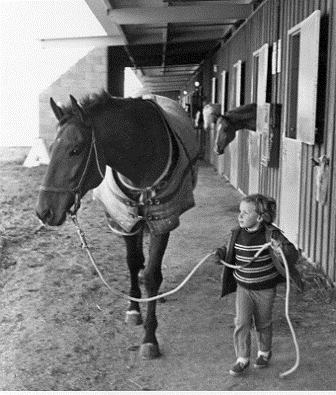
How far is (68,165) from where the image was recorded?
2285 mm

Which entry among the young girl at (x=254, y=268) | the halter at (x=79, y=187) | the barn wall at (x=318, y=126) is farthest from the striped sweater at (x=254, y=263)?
the barn wall at (x=318, y=126)

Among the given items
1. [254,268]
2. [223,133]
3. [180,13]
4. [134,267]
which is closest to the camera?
[254,268]

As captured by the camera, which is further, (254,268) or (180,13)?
(180,13)

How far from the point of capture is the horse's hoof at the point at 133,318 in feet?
9.94

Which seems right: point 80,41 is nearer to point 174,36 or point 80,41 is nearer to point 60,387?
point 174,36

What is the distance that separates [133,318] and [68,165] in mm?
1020

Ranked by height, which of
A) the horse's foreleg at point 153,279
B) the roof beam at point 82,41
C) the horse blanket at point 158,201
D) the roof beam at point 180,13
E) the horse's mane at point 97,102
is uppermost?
the roof beam at point 180,13

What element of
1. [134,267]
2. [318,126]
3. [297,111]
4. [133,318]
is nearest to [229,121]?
[297,111]

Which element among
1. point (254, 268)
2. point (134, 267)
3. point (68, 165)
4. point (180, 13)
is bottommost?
point (134, 267)

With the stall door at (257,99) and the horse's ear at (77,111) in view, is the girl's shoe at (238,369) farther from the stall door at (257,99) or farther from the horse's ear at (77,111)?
the stall door at (257,99)

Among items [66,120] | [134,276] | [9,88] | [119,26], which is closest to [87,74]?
[119,26]

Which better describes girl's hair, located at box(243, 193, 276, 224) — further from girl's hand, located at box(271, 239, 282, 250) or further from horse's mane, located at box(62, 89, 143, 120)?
horse's mane, located at box(62, 89, 143, 120)

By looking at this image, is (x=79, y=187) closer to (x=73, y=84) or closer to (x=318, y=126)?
(x=318, y=126)

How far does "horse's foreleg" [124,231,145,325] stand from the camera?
3031 mm
